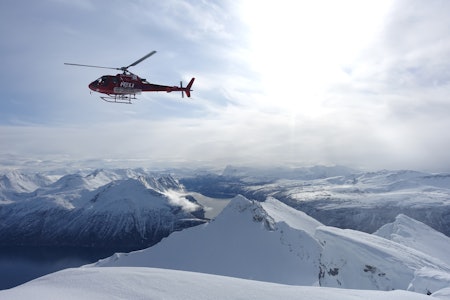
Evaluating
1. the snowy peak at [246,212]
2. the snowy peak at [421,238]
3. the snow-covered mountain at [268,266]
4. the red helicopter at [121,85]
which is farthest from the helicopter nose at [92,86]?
the snowy peak at [246,212]

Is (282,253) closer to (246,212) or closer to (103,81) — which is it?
(246,212)

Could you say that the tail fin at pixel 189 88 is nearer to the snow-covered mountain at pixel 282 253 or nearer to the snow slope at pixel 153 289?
the snow-covered mountain at pixel 282 253

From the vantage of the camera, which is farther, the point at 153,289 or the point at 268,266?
the point at 268,266

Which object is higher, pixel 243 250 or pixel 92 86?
pixel 92 86

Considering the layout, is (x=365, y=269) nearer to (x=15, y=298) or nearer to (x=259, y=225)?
(x=15, y=298)

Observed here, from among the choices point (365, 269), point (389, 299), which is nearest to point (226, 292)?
point (389, 299)

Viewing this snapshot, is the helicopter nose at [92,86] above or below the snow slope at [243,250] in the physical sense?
above

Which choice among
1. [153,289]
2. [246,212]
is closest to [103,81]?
[153,289]
